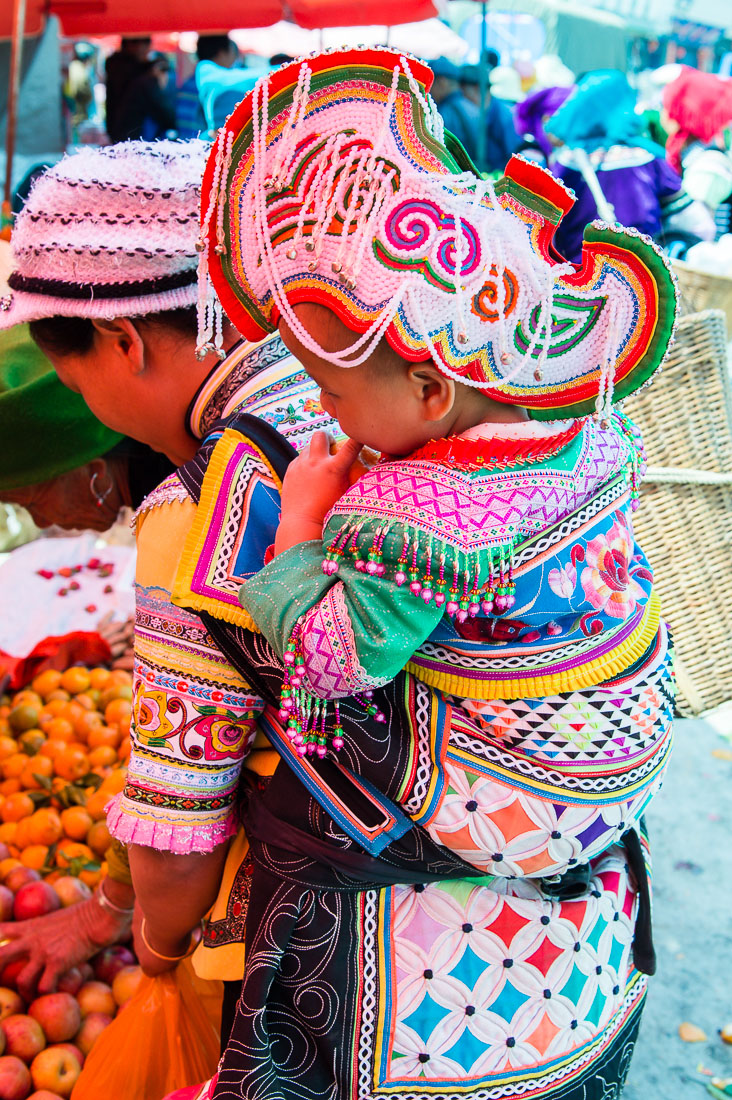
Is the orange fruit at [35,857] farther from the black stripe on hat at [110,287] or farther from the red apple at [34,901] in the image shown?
the black stripe on hat at [110,287]

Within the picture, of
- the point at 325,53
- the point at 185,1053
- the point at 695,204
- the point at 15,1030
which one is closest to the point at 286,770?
the point at 185,1053

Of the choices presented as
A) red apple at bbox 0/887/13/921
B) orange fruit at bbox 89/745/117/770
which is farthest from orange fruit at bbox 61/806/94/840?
red apple at bbox 0/887/13/921

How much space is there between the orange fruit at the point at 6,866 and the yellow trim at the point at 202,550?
5.64 feet

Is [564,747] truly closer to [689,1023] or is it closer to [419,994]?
[419,994]

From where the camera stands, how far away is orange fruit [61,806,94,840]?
2.70 m

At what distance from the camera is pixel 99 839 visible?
2.69 meters

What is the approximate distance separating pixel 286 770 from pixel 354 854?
0.16m

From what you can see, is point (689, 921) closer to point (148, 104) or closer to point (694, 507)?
point (694, 507)

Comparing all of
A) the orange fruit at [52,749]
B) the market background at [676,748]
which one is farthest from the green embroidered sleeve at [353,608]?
the orange fruit at [52,749]

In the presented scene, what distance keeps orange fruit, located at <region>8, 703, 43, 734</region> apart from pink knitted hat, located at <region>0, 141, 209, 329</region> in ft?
6.79

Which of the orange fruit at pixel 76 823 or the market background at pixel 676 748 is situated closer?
the market background at pixel 676 748

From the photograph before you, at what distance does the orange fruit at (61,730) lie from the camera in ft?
10.0

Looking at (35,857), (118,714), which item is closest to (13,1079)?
(35,857)

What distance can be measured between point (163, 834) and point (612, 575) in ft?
2.53
